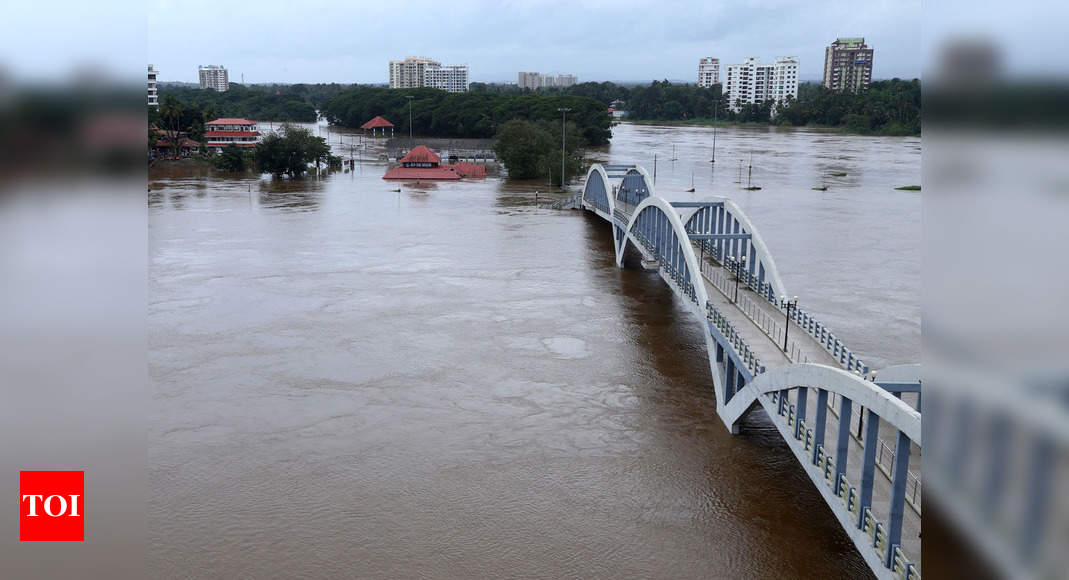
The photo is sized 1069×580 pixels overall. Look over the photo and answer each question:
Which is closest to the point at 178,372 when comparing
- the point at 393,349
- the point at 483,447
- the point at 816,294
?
the point at 393,349

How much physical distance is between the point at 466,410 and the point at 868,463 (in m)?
10.3

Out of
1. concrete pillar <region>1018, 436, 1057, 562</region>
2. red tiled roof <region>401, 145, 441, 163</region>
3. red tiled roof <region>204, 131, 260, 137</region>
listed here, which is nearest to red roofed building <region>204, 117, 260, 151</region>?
red tiled roof <region>204, 131, 260, 137</region>

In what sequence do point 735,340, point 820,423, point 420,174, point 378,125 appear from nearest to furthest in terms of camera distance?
point 820,423 < point 735,340 < point 420,174 < point 378,125

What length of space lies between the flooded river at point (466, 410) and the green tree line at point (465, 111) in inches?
1753

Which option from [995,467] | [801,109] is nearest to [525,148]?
[995,467]

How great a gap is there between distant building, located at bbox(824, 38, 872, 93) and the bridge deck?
4932 inches

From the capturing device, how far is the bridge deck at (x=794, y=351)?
1251cm

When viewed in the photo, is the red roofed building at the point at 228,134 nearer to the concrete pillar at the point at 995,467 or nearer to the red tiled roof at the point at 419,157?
the red tiled roof at the point at 419,157

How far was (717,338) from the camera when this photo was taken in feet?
65.8

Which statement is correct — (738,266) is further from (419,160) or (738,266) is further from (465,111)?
(465,111)

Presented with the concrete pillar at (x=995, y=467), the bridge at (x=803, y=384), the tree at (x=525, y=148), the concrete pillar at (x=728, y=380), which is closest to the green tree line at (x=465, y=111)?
the tree at (x=525, y=148)

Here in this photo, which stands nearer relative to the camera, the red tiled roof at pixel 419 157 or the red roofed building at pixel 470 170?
the red tiled roof at pixel 419 157

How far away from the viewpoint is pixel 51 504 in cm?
500

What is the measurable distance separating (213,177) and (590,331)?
161 ft
